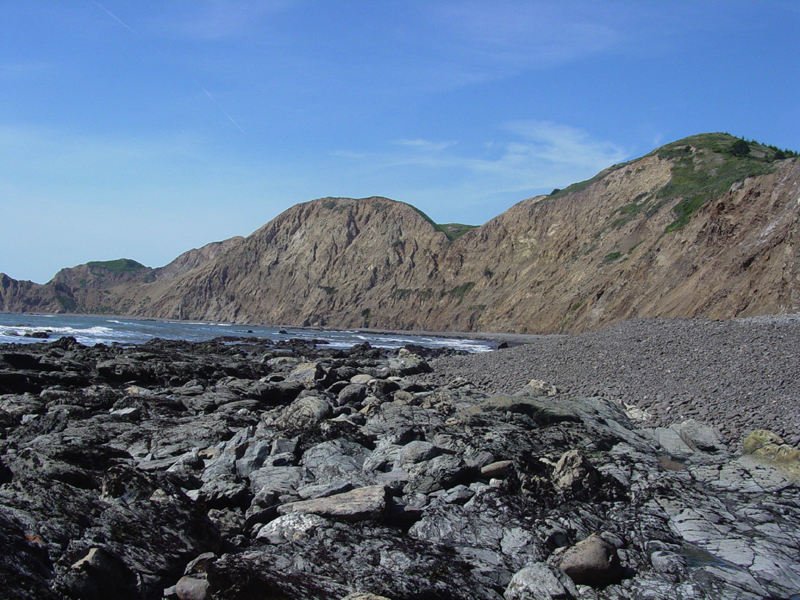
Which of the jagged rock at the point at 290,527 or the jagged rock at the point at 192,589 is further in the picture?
the jagged rock at the point at 290,527

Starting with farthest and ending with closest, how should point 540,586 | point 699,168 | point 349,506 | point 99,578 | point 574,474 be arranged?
point 699,168, point 574,474, point 349,506, point 540,586, point 99,578

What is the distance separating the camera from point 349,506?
21.2 ft

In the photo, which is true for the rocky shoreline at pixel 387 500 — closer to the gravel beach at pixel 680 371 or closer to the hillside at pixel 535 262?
the gravel beach at pixel 680 371

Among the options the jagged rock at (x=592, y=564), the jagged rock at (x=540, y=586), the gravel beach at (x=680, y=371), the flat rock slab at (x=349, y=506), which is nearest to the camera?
the jagged rock at (x=540, y=586)

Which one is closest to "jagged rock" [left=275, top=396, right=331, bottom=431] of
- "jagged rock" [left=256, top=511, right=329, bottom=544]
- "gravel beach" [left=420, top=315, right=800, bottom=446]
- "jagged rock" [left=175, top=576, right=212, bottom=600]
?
"jagged rock" [left=256, top=511, right=329, bottom=544]

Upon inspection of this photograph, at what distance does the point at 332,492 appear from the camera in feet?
22.7

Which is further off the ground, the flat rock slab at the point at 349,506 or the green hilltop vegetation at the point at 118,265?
the green hilltop vegetation at the point at 118,265

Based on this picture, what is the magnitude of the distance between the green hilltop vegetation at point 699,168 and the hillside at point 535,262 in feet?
0.69

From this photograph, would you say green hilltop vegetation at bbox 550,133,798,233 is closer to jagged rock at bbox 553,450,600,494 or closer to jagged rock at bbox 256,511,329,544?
jagged rock at bbox 553,450,600,494

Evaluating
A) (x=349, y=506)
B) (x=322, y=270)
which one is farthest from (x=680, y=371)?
(x=322, y=270)

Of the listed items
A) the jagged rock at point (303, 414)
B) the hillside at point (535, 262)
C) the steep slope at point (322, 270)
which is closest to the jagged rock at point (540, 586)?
the jagged rock at point (303, 414)

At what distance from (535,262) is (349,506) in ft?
Answer: 203

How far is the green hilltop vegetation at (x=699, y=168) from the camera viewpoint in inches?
1841

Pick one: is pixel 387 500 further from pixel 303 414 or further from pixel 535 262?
pixel 535 262
